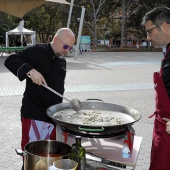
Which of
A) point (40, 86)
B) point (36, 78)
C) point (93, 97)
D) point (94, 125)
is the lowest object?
point (93, 97)

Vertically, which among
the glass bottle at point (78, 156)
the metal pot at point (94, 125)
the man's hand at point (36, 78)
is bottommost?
the glass bottle at point (78, 156)

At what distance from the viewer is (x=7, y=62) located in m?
2.67

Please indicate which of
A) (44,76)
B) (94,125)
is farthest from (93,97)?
(94,125)

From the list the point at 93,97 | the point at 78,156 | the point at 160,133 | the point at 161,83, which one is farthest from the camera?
the point at 93,97

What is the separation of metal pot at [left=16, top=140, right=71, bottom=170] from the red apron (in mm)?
807

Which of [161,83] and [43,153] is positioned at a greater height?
[161,83]

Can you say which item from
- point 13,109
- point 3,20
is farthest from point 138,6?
point 13,109

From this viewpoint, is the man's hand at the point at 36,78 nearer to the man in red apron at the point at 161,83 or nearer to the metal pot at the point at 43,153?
the metal pot at the point at 43,153

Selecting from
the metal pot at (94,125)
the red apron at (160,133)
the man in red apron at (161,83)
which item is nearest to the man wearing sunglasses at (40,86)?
the metal pot at (94,125)

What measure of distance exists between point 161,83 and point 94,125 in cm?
61

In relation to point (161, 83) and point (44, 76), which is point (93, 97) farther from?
point (161, 83)

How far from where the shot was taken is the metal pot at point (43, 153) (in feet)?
5.68

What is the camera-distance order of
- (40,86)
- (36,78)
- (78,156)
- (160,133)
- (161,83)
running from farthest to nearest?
→ (40,86), (36,78), (160,133), (161,83), (78,156)

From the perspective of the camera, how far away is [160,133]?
7.48ft
